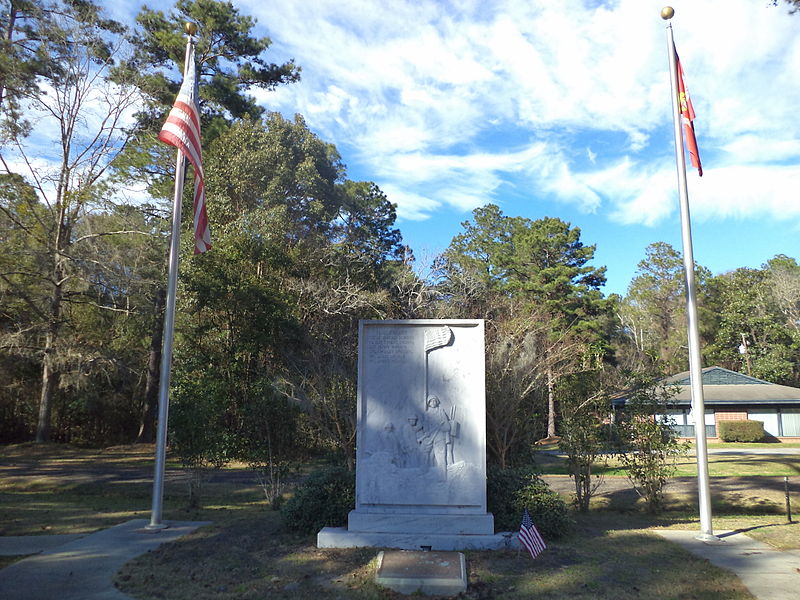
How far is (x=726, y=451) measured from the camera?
28000 mm

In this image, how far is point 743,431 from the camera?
33.2 meters

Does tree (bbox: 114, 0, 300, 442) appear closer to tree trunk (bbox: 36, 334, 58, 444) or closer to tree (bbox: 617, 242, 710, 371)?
tree trunk (bbox: 36, 334, 58, 444)

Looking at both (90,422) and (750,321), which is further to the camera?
(750,321)

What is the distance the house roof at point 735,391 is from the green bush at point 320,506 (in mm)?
27445

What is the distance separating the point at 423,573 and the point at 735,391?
117 ft

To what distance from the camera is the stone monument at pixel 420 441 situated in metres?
7.94

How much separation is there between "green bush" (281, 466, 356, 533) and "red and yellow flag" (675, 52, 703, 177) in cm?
755

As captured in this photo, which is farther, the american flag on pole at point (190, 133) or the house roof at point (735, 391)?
the house roof at point (735, 391)

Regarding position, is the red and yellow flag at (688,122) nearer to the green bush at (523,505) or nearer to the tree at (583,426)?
the tree at (583,426)

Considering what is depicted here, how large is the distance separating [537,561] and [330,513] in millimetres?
3030

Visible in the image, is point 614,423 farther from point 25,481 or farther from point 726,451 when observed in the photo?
point 726,451

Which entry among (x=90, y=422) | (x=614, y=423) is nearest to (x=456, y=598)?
(x=614, y=423)

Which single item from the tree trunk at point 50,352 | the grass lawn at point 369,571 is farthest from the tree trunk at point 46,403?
the grass lawn at point 369,571

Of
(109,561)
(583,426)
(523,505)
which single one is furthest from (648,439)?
(109,561)
